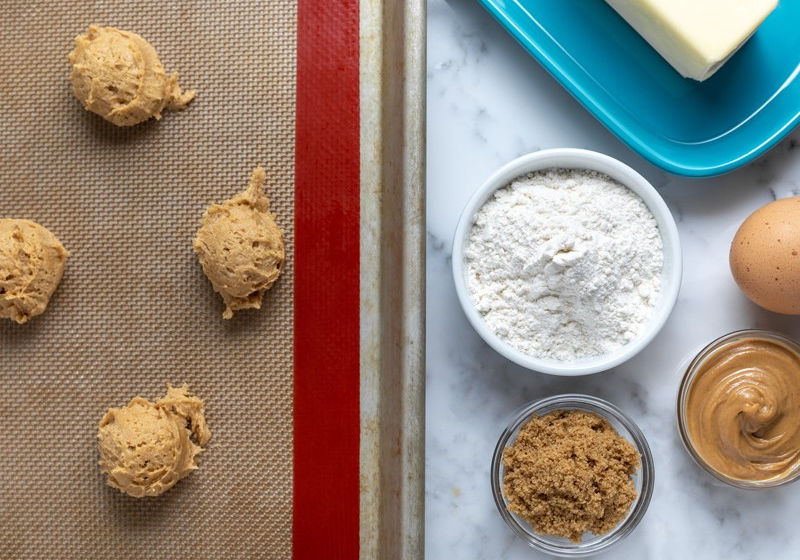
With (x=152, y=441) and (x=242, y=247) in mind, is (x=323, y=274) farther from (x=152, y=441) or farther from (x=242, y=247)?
(x=152, y=441)

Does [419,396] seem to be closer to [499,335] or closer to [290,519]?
[499,335]

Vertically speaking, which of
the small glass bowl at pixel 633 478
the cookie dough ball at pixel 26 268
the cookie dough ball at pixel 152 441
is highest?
the small glass bowl at pixel 633 478

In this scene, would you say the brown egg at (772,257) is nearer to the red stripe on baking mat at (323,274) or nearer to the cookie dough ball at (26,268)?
the red stripe on baking mat at (323,274)

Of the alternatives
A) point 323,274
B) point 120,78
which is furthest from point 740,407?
point 120,78

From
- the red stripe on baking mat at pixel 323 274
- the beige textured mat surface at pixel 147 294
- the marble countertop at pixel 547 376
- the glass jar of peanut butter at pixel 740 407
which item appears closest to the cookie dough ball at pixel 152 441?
the beige textured mat surface at pixel 147 294

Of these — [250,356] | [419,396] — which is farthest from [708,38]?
[250,356]

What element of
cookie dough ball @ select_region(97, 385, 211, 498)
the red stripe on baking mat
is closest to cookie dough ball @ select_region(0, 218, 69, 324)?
cookie dough ball @ select_region(97, 385, 211, 498)
